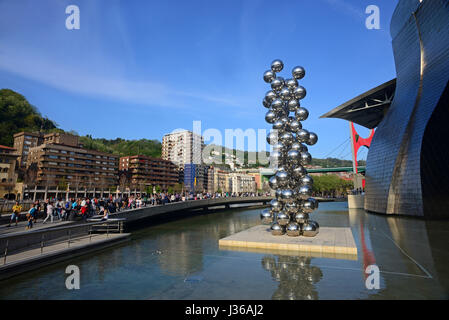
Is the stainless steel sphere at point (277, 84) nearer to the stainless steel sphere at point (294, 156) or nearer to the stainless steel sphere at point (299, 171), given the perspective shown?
the stainless steel sphere at point (294, 156)

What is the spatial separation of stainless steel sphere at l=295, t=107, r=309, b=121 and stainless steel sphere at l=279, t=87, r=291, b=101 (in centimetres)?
96

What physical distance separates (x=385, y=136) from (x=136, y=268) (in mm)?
29356

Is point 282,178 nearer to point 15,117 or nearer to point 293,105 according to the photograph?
point 293,105

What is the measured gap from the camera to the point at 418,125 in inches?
874

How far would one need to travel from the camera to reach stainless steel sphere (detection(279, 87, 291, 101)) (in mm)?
13289

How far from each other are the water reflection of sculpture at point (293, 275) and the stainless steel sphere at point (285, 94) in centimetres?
835

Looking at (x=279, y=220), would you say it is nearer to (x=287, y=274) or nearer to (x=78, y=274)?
(x=287, y=274)

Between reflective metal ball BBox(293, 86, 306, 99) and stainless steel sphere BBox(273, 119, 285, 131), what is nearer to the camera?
stainless steel sphere BBox(273, 119, 285, 131)

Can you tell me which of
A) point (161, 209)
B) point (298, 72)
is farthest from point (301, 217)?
point (161, 209)

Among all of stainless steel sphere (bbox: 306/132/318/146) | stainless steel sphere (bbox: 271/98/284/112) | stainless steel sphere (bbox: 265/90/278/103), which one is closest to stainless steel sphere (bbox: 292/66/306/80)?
stainless steel sphere (bbox: 265/90/278/103)

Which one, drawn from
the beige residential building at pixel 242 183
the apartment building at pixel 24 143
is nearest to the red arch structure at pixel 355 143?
the beige residential building at pixel 242 183

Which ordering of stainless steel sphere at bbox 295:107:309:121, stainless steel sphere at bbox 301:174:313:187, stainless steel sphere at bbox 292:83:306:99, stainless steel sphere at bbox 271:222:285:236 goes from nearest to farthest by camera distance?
stainless steel sphere at bbox 301:174:313:187 → stainless steel sphere at bbox 271:222:285:236 → stainless steel sphere at bbox 295:107:309:121 → stainless steel sphere at bbox 292:83:306:99

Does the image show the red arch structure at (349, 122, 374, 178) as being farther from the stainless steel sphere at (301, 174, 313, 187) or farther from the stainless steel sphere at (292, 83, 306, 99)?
the stainless steel sphere at (301, 174, 313, 187)

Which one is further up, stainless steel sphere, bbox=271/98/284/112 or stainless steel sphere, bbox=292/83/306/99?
stainless steel sphere, bbox=292/83/306/99
